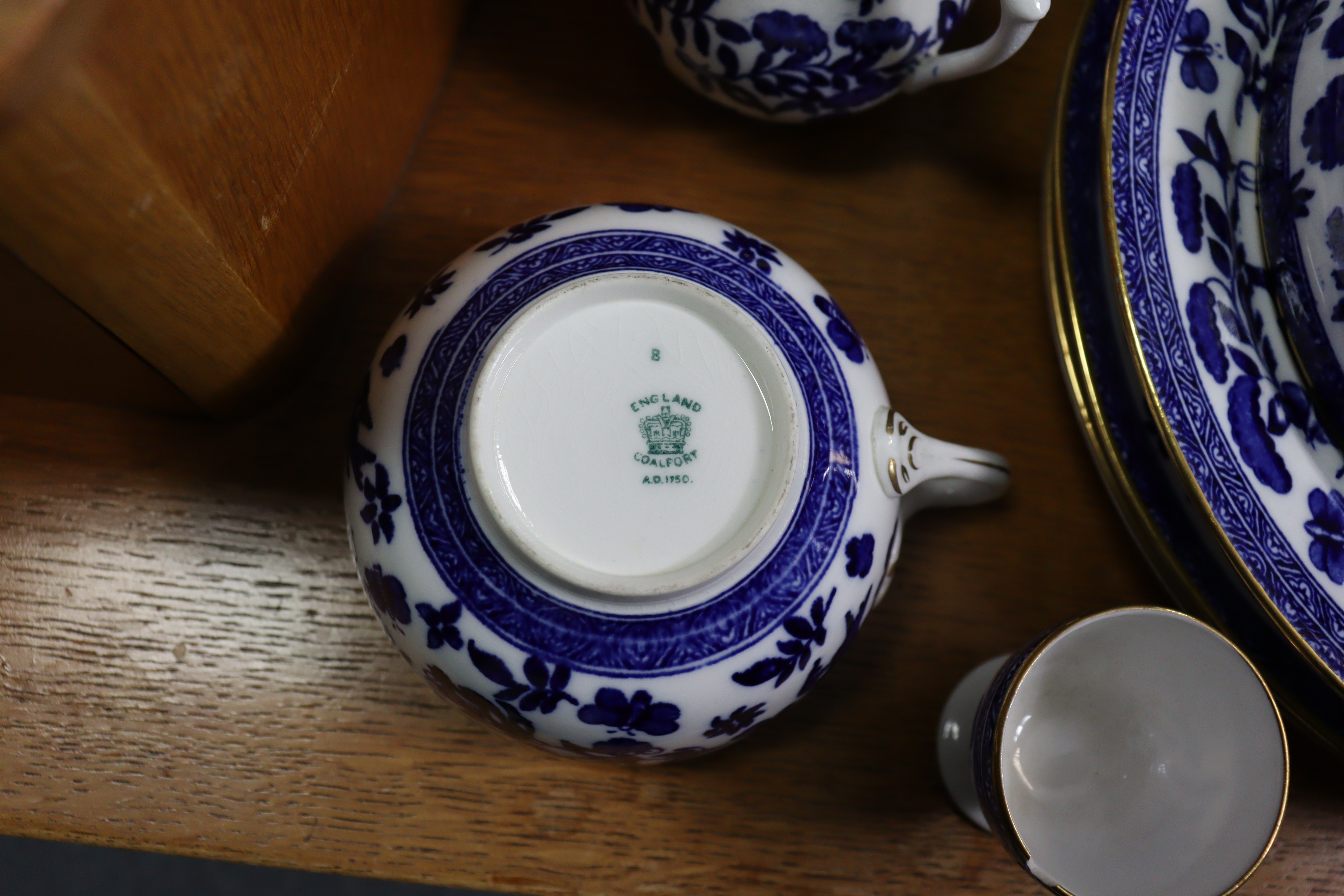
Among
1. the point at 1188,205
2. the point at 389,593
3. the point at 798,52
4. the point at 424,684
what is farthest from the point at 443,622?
the point at 1188,205

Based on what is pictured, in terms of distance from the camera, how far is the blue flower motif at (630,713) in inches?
16.1

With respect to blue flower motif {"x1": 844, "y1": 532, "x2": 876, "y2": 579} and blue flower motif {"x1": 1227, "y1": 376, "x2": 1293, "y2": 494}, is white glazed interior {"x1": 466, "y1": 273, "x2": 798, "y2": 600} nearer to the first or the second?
blue flower motif {"x1": 844, "y1": 532, "x2": 876, "y2": 579}

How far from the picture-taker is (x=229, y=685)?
52 cm

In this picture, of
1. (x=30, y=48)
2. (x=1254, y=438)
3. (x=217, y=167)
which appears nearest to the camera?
(x=30, y=48)

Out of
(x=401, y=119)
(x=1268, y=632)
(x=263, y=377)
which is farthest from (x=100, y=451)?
(x=1268, y=632)

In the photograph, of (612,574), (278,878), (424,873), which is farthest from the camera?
(278,878)

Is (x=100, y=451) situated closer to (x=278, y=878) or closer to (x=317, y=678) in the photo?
(x=317, y=678)

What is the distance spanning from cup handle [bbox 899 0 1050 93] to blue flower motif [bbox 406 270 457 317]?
11.5 inches

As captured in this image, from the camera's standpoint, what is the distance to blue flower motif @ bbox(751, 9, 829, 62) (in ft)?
1.62

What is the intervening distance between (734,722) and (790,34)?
14.1 inches

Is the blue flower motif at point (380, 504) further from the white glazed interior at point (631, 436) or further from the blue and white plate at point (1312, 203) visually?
the blue and white plate at point (1312, 203)

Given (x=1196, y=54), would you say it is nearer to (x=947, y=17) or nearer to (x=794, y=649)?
(x=947, y=17)

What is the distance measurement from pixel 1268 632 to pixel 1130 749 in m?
0.10

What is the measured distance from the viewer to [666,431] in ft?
1.38
